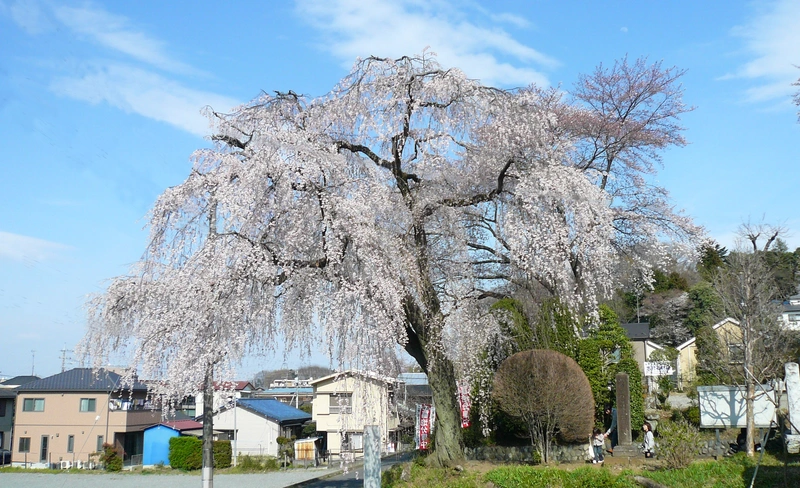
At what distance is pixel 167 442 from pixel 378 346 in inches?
1183

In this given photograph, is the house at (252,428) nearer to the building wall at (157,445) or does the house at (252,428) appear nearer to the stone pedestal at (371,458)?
the building wall at (157,445)

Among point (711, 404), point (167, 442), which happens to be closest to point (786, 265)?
point (711, 404)

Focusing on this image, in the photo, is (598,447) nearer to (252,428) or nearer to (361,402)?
(361,402)

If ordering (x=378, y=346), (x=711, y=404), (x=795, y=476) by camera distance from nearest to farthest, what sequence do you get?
(x=795, y=476), (x=378, y=346), (x=711, y=404)

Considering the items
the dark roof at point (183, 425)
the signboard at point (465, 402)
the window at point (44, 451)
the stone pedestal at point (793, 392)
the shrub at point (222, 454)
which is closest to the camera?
the stone pedestal at point (793, 392)

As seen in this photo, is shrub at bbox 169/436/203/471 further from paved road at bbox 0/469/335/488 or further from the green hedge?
paved road at bbox 0/469/335/488

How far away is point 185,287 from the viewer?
35.1 feet

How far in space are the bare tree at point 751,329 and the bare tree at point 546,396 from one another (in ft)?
11.0

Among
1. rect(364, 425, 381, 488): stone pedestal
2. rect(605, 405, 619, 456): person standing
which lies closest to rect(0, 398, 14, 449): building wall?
rect(605, 405, 619, 456): person standing

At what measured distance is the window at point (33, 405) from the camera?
38.0 meters

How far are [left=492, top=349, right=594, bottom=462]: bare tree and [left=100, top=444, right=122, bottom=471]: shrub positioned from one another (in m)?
28.5

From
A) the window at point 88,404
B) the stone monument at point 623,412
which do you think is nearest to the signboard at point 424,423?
the stone monument at point 623,412

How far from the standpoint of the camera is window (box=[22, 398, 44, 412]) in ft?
125

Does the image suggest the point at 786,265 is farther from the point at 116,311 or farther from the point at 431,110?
the point at 116,311
